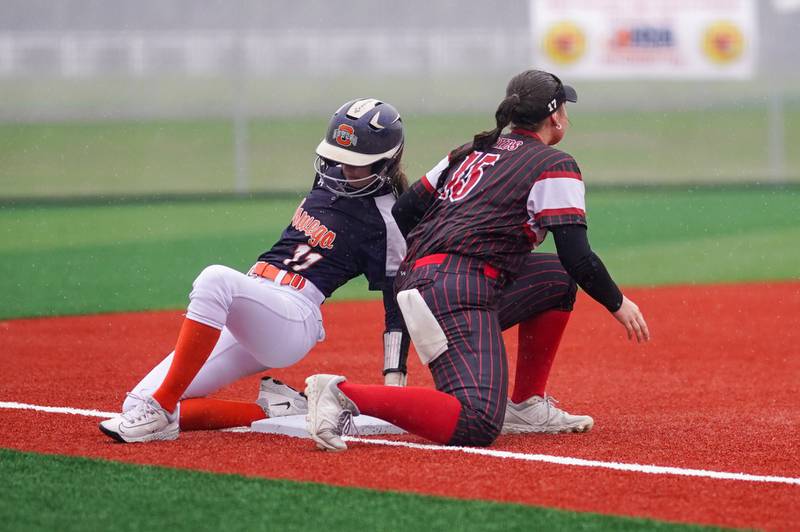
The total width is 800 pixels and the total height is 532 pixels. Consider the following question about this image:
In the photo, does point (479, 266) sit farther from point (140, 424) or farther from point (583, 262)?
point (140, 424)

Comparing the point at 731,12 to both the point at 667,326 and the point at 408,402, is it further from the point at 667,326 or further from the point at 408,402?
the point at 408,402

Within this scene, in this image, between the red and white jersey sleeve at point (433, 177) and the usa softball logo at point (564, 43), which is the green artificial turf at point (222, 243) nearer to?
the usa softball logo at point (564, 43)

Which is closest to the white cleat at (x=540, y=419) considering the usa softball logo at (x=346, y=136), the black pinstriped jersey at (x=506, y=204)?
the black pinstriped jersey at (x=506, y=204)

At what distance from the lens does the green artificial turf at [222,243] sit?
10461mm

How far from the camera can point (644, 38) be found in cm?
2030

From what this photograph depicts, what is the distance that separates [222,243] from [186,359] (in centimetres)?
909

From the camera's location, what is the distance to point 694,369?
671cm

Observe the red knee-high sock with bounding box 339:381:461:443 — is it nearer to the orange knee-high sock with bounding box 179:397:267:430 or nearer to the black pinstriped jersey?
the black pinstriped jersey

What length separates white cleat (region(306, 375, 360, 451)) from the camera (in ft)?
14.2

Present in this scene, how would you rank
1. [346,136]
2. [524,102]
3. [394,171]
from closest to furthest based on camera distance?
[524,102], [346,136], [394,171]

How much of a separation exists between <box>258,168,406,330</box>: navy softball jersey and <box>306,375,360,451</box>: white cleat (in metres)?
0.60

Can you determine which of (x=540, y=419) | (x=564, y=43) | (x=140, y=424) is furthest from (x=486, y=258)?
(x=564, y=43)

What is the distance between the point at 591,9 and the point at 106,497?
17.3 metres

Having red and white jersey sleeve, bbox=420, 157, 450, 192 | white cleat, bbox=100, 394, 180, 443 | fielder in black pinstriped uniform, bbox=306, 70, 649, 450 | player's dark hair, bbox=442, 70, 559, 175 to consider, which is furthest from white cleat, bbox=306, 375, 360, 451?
player's dark hair, bbox=442, 70, 559, 175
